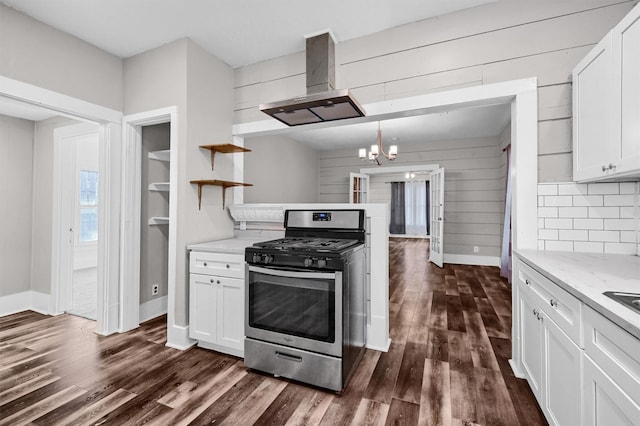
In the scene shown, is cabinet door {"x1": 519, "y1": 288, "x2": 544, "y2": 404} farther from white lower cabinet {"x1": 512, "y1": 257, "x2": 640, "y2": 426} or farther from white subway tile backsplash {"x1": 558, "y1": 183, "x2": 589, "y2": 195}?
white subway tile backsplash {"x1": 558, "y1": 183, "x2": 589, "y2": 195}

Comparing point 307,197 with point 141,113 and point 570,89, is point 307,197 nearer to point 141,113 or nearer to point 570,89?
point 141,113

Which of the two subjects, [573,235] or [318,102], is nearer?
[573,235]

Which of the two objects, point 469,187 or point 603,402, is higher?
point 469,187

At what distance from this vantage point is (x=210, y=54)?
2.86m

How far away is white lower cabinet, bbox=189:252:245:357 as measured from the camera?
2.27m

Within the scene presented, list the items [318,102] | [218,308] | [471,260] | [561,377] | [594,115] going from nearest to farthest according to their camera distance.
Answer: [561,377] < [594,115] < [318,102] < [218,308] < [471,260]

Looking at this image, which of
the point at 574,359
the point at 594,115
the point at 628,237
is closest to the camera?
the point at 574,359

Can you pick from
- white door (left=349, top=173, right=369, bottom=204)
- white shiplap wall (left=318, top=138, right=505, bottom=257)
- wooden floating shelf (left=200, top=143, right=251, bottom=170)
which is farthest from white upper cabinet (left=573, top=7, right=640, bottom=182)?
white door (left=349, top=173, right=369, bottom=204)

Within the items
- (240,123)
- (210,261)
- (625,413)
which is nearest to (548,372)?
(625,413)

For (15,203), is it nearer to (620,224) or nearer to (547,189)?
(547,189)

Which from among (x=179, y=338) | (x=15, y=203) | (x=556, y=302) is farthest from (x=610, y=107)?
(x=15, y=203)

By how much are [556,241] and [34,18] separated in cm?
422

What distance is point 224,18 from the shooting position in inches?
93.8

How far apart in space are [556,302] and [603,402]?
45 centimetres
